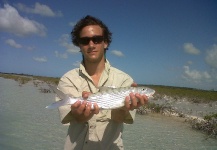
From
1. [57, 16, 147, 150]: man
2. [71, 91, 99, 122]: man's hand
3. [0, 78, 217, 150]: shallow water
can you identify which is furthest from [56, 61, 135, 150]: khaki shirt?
[0, 78, 217, 150]: shallow water

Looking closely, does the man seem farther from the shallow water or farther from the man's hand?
the shallow water

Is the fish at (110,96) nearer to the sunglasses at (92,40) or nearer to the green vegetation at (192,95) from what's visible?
the sunglasses at (92,40)

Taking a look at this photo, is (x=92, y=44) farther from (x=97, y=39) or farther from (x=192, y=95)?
(x=192, y=95)

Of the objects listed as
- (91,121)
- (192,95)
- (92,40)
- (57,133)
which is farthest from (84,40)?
(192,95)

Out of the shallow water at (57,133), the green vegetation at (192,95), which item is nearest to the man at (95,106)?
the shallow water at (57,133)

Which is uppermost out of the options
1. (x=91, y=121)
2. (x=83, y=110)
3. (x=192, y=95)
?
(x=192, y=95)
